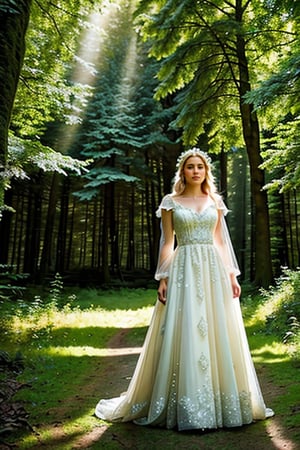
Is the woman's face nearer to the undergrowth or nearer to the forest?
the forest

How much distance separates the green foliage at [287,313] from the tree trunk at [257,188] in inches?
64.6

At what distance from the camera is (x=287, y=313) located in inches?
308

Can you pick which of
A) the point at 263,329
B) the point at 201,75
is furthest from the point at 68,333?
the point at 201,75

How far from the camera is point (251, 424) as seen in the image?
3.63m

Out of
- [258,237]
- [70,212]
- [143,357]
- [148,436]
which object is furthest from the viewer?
[70,212]

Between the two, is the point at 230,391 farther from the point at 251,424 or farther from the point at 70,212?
the point at 70,212

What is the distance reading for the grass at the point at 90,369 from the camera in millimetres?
3439

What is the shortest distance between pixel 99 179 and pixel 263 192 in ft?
32.2

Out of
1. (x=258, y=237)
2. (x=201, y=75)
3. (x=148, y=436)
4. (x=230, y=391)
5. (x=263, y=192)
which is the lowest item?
(x=148, y=436)

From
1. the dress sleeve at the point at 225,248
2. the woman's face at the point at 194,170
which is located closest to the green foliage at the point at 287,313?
the dress sleeve at the point at 225,248

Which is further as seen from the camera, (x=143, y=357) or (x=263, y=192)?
(x=263, y=192)

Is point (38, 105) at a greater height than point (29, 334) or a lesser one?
greater

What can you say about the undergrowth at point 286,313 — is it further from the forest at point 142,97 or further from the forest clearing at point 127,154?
the forest at point 142,97

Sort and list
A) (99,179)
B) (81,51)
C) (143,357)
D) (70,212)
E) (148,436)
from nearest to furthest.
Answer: (148,436), (143,357), (81,51), (99,179), (70,212)
